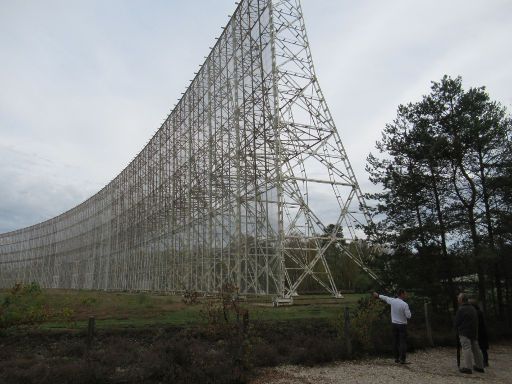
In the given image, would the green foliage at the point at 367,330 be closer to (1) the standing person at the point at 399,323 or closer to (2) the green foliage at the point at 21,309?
(1) the standing person at the point at 399,323

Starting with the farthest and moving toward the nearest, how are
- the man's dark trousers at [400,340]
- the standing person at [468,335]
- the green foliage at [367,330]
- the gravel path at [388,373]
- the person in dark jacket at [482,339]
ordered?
the green foliage at [367,330] → the person in dark jacket at [482,339] → the man's dark trousers at [400,340] → the standing person at [468,335] → the gravel path at [388,373]

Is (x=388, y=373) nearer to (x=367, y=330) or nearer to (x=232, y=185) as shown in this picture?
(x=367, y=330)

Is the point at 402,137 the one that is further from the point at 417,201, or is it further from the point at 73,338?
the point at 73,338

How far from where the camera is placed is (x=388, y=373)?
845cm

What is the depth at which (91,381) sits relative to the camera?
707 centimetres

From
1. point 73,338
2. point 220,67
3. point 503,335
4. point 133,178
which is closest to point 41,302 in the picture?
point 73,338

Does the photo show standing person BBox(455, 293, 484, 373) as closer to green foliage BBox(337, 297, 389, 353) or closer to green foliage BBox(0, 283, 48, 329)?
green foliage BBox(337, 297, 389, 353)

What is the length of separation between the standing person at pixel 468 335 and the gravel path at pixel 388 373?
7.7 inches

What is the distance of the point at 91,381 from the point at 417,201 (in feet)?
34.0

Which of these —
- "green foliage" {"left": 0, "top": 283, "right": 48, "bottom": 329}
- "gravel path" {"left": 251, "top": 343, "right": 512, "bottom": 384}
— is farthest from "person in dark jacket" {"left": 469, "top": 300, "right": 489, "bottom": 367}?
"green foliage" {"left": 0, "top": 283, "right": 48, "bottom": 329}

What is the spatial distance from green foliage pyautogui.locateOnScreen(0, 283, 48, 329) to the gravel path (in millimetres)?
5220

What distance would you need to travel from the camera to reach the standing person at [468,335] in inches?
344

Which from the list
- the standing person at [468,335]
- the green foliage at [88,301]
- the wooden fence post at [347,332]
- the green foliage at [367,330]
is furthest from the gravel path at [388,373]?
the green foliage at [88,301]

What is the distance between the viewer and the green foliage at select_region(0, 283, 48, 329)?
9836mm
